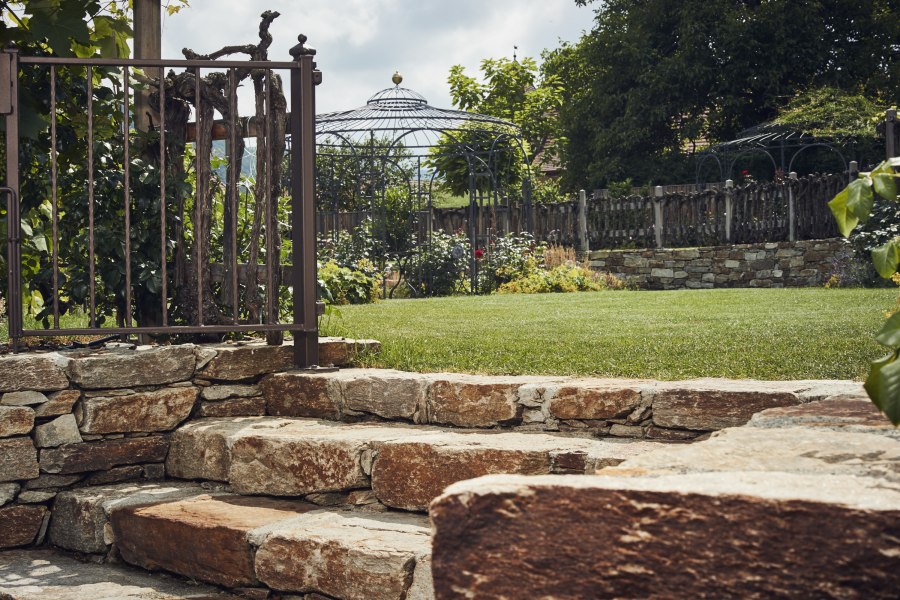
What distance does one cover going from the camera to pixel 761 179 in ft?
75.0

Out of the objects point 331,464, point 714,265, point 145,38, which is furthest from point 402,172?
point 331,464

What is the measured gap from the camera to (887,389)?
69.6 inches

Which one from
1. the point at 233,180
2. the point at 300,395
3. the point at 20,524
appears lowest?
the point at 20,524

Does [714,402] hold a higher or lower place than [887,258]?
lower

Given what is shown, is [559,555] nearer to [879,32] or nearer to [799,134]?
[799,134]

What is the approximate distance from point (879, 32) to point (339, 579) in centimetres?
2489

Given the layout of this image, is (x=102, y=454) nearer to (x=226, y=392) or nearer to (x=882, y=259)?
(x=226, y=392)

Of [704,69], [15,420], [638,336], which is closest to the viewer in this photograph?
[15,420]

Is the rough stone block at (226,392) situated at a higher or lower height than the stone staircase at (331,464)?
higher

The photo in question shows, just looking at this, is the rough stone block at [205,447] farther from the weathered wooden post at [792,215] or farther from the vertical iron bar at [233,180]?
the weathered wooden post at [792,215]

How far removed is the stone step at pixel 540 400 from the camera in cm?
321

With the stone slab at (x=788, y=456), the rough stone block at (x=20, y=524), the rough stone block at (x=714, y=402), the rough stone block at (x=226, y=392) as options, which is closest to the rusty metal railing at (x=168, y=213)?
the rough stone block at (x=226, y=392)

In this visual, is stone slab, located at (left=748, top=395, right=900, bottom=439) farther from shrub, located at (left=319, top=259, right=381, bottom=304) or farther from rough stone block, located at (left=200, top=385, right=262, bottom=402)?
shrub, located at (left=319, top=259, right=381, bottom=304)

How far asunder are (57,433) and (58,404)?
0.12 metres
